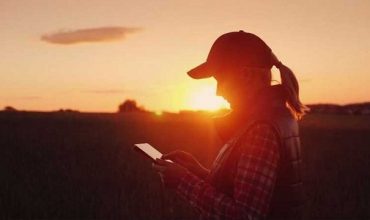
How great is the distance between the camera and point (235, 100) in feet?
12.3

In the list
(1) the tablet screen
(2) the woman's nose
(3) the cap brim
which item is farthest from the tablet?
(2) the woman's nose

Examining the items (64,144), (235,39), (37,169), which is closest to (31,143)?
(64,144)

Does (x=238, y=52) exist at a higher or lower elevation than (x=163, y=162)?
higher

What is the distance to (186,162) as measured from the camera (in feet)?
14.5

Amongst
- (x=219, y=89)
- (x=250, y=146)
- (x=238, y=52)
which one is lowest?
(x=250, y=146)

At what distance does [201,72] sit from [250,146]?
2.69 ft

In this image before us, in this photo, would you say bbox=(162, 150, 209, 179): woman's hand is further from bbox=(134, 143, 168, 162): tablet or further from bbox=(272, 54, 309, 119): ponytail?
bbox=(272, 54, 309, 119): ponytail

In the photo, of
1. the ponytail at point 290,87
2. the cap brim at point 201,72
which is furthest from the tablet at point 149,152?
the ponytail at point 290,87

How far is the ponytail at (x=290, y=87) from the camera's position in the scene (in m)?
3.78

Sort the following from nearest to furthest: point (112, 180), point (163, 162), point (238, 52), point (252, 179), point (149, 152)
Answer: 1. point (252, 179)
2. point (238, 52)
3. point (163, 162)
4. point (149, 152)
5. point (112, 180)

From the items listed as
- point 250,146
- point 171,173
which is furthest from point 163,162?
point 250,146

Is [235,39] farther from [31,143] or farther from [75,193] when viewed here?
[31,143]

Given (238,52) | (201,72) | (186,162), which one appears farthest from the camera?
(186,162)

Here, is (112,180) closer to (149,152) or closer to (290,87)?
(149,152)
